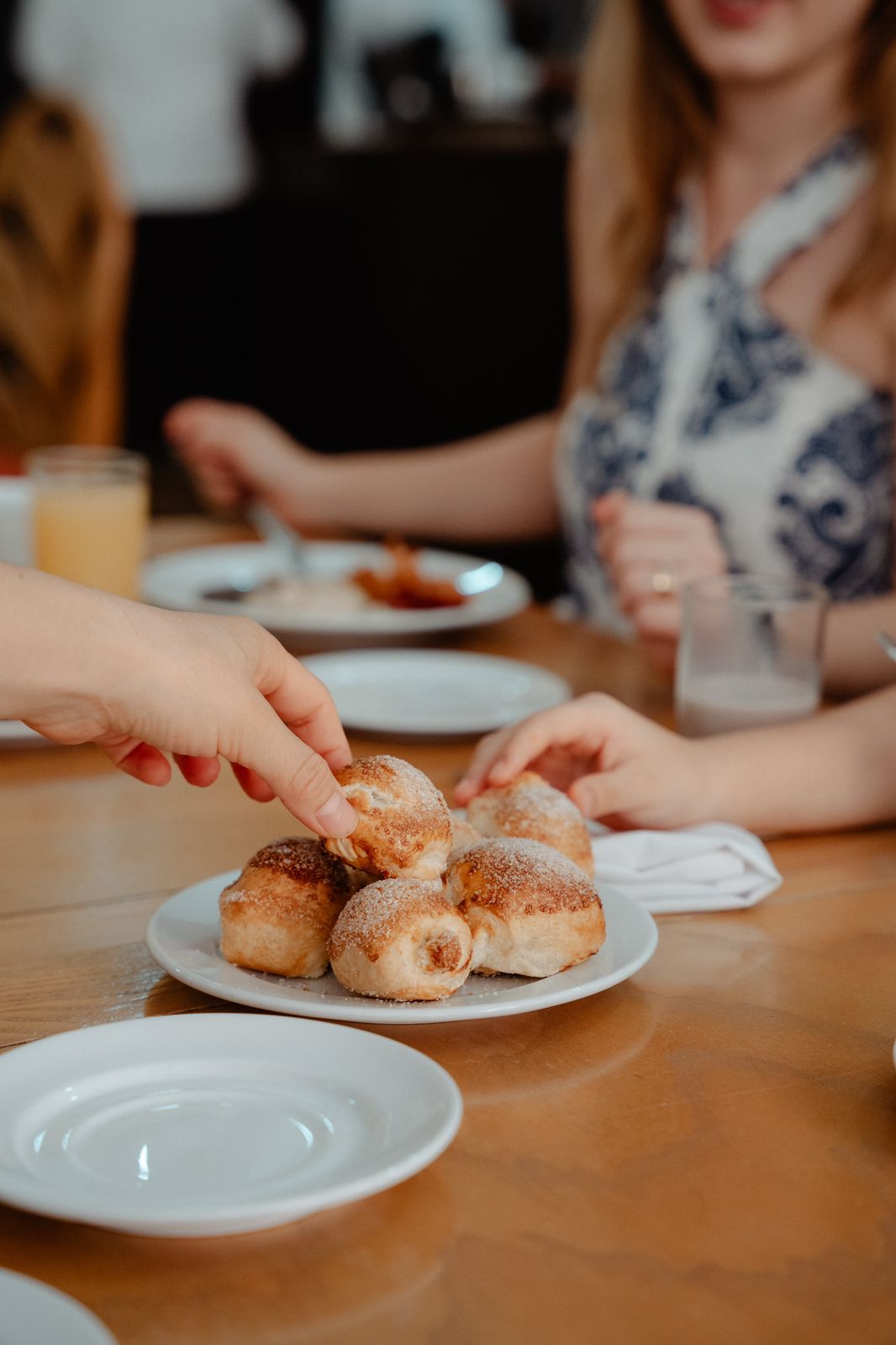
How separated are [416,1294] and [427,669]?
0.90 m

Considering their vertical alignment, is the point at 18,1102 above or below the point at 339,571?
above

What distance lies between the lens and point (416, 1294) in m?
0.51

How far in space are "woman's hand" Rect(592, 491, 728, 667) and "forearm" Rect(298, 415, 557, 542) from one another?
26.5 inches

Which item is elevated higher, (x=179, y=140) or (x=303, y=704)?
(x=179, y=140)

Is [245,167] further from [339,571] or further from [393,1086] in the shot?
[393,1086]

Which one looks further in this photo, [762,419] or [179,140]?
[179,140]

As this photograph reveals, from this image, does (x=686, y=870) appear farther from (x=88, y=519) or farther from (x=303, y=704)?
(x=88, y=519)

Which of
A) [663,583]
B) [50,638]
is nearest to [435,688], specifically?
[663,583]

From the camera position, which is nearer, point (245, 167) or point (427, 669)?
point (427, 669)

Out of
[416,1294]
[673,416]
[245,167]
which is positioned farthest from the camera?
[245,167]

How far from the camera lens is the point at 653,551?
1447 mm

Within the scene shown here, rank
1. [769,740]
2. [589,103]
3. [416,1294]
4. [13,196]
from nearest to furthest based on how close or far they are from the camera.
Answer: [416,1294] → [769,740] → [589,103] → [13,196]

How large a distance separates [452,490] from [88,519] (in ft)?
2.49

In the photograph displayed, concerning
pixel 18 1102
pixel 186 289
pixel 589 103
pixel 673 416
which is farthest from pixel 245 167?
pixel 18 1102
